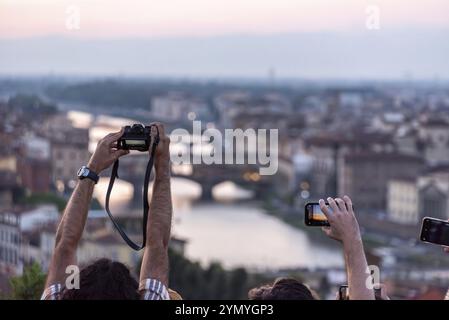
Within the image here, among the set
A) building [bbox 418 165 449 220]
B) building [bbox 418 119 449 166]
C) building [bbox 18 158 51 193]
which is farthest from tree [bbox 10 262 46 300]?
building [bbox 418 119 449 166]

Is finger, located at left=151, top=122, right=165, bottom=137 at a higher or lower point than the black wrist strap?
higher

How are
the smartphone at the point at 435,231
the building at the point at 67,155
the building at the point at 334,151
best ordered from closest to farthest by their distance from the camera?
1. the smartphone at the point at 435,231
2. the building at the point at 67,155
3. the building at the point at 334,151

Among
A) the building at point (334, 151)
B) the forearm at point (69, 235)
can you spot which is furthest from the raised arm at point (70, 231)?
the building at point (334, 151)

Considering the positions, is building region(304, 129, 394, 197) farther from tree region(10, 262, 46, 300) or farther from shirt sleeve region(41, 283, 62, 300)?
shirt sleeve region(41, 283, 62, 300)

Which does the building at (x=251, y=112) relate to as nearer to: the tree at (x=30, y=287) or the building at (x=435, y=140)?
the building at (x=435, y=140)

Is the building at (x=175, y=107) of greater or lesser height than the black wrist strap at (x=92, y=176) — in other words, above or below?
below

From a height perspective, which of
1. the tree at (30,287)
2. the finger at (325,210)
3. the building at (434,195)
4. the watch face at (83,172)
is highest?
the watch face at (83,172)

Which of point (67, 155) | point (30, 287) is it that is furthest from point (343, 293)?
point (67, 155)

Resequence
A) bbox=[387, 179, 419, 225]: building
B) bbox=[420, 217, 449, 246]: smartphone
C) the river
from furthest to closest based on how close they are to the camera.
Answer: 1. bbox=[387, 179, 419, 225]: building
2. the river
3. bbox=[420, 217, 449, 246]: smartphone
